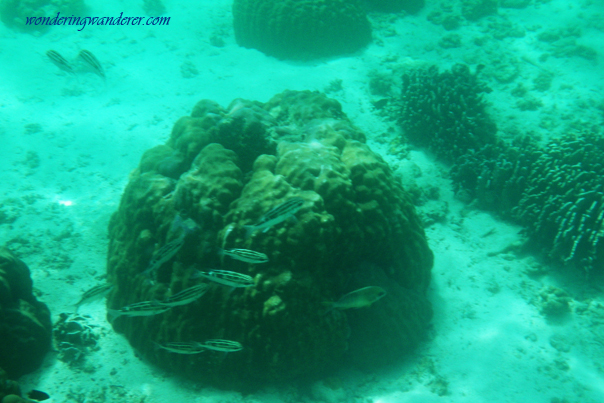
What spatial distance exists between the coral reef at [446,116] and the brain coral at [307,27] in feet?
12.9

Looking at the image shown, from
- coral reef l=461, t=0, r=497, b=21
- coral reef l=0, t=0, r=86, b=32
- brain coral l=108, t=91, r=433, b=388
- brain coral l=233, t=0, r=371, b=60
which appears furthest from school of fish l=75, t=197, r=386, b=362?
coral reef l=0, t=0, r=86, b=32

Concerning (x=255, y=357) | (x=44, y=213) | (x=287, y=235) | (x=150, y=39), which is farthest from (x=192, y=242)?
(x=150, y=39)

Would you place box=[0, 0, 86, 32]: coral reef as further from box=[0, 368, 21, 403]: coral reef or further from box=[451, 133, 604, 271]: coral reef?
box=[451, 133, 604, 271]: coral reef

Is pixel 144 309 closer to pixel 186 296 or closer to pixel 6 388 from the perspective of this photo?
pixel 186 296

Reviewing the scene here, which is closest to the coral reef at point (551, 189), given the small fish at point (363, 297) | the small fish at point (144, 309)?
the small fish at point (363, 297)

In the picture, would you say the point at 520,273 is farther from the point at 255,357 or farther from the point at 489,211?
the point at 255,357

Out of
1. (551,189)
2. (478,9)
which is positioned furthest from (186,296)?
(478,9)

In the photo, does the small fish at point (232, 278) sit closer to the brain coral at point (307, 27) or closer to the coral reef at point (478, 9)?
the brain coral at point (307, 27)

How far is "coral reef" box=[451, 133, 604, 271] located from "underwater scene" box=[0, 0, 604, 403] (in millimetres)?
38

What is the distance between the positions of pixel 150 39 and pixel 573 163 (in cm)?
1483

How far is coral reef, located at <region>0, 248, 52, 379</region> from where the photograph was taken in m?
3.76

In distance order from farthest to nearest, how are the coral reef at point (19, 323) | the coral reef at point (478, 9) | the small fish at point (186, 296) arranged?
the coral reef at point (478, 9) < the coral reef at point (19, 323) < the small fish at point (186, 296)

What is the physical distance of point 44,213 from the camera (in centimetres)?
671

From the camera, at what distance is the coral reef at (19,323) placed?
12.3 ft
